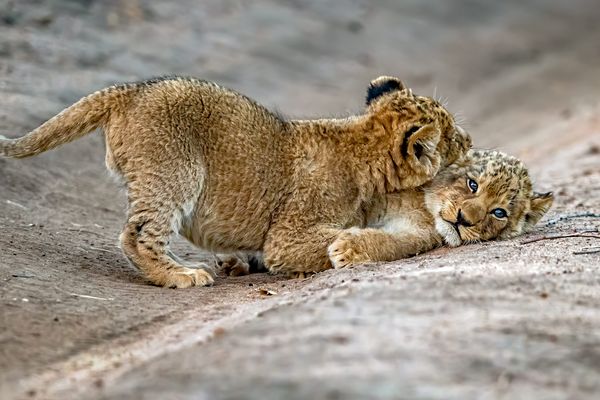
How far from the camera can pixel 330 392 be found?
395cm

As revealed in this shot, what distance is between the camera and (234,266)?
25.6 ft

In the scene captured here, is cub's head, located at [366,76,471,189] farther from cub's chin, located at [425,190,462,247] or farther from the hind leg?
the hind leg

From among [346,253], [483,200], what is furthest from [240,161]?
[483,200]

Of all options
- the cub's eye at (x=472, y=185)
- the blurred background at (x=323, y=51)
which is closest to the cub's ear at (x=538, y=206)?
the cub's eye at (x=472, y=185)

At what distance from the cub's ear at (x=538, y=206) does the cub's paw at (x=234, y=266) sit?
7.05 ft

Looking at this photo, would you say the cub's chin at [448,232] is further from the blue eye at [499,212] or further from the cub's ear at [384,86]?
the cub's ear at [384,86]

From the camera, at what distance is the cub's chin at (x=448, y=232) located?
24.1 feet

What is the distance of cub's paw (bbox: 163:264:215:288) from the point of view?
6.91 metres

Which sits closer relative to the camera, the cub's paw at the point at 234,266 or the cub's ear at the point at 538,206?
the cub's ear at the point at 538,206

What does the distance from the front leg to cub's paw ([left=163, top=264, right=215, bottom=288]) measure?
0.88m

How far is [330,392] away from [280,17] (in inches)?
664

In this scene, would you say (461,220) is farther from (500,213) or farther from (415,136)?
(415,136)

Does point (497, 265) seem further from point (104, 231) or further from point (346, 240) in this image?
point (104, 231)

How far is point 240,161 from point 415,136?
1.28 meters
